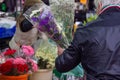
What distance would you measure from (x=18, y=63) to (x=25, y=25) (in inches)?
39.6

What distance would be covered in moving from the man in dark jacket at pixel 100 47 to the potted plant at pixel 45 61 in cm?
81

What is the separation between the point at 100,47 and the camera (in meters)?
1.96

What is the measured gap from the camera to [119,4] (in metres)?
2.03

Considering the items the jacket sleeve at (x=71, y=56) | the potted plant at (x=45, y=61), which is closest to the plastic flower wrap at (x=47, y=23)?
the jacket sleeve at (x=71, y=56)

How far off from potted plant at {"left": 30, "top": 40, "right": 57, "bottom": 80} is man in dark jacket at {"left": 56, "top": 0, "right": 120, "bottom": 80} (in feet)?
2.67

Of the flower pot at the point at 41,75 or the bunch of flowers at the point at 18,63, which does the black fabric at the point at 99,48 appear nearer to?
the bunch of flowers at the point at 18,63

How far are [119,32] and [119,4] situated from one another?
0.61ft

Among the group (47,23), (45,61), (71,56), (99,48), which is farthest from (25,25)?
(99,48)

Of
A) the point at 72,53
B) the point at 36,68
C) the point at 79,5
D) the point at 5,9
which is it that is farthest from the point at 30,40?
the point at 79,5

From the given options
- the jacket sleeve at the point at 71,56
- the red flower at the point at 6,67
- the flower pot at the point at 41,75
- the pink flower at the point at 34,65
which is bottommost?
the flower pot at the point at 41,75

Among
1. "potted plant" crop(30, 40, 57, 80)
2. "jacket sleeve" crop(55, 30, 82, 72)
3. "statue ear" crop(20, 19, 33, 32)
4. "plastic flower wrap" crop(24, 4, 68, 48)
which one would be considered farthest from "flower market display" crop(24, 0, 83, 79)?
"statue ear" crop(20, 19, 33, 32)

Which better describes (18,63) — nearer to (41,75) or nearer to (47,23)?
(41,75)

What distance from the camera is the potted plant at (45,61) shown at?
9.48 feet

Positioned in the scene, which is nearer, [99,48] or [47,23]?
[99,48]
